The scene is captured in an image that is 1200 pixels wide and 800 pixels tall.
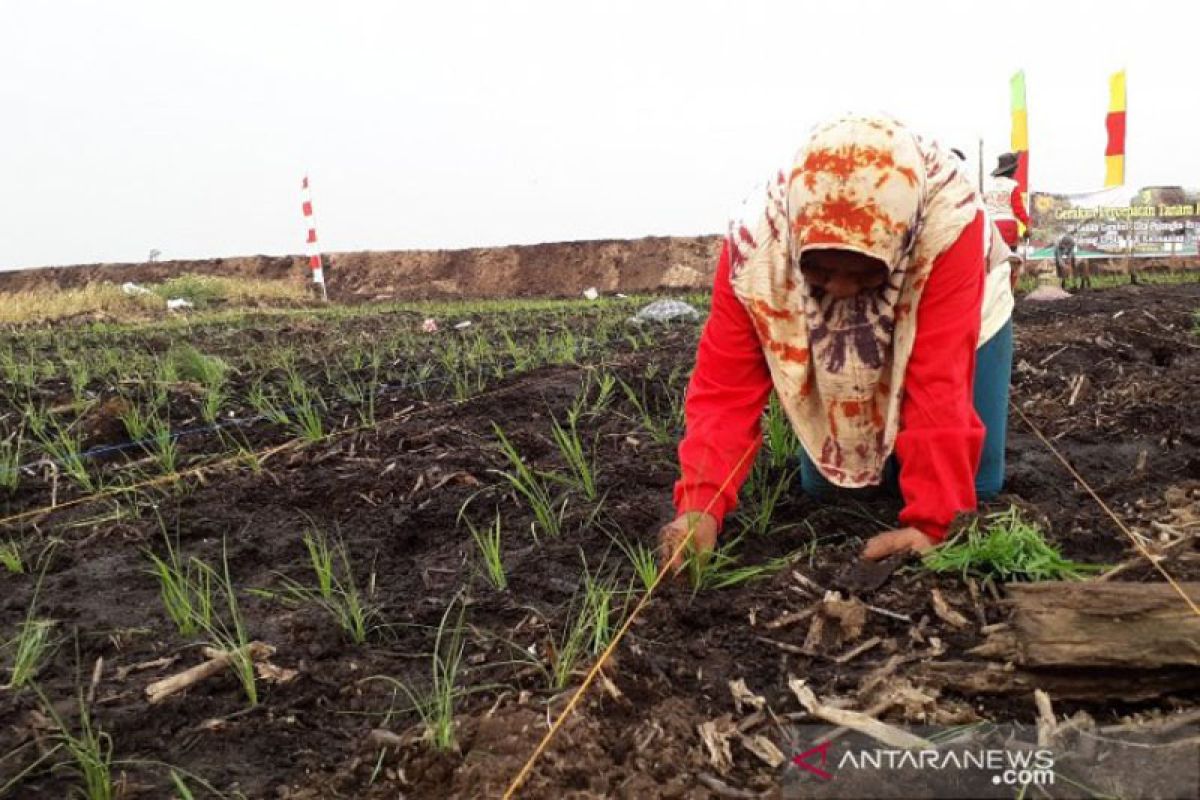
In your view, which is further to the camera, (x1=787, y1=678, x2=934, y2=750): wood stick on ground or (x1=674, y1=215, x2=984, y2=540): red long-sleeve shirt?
(x1=674, y1=215, x2=984, y2=540): red long-sleeve shirt

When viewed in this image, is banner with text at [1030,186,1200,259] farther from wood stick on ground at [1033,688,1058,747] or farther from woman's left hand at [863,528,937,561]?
wood stick on ground at [1033,688,1058,747]

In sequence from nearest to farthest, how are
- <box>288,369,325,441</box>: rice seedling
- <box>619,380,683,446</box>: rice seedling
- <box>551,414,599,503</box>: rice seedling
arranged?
1. <box>551,414,599,503</box>: rice seedling
2. <box>619,380,683,446</box>: rice seedling
3. <box>288,369,325,441</box>: rice seedling

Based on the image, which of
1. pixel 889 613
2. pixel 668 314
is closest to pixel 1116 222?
pixel 668 314

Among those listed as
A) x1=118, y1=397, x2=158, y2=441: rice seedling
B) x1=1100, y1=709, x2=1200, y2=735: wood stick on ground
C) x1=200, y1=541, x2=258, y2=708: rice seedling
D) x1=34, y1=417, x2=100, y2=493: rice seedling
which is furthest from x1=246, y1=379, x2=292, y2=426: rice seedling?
x1=1100, y1=709, x2=1200, y2=735: wood stick on ground

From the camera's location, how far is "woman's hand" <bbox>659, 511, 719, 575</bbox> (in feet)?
6.07

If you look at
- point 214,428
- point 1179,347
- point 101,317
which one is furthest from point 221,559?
point 101,317

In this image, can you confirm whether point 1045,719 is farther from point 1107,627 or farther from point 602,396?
point 602,396

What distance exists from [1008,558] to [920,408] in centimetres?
36

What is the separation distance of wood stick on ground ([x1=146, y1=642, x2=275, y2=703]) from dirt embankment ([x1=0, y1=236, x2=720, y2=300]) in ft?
41.2

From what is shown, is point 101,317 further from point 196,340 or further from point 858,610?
point 858,610

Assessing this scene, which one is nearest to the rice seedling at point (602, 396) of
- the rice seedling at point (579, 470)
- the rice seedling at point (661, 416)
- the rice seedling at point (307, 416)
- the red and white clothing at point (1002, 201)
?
the rice seedling at point (661, 416)

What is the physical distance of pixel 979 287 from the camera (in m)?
1.91

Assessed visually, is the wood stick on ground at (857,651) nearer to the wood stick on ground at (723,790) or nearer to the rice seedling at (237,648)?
the wood stick on ground at (723,790)

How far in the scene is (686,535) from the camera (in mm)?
1865
